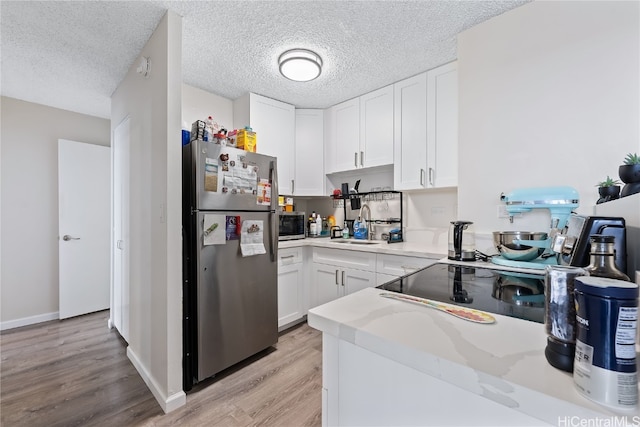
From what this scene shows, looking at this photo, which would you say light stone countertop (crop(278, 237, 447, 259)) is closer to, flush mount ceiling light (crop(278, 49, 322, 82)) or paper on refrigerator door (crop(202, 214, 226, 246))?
paper on refrigerator door (crop(202, 214, 226, 246))

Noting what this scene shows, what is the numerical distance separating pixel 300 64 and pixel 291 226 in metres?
1.47

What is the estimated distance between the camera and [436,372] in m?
0.49

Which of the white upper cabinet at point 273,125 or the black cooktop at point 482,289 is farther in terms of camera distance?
the white upper cabinet at point 273,125

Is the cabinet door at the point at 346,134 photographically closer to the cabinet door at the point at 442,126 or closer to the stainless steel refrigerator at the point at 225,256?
the cabinet door at the point at 442,126

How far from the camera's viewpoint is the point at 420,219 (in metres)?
2.67

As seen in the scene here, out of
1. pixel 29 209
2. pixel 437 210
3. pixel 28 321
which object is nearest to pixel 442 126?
pixel 437 210

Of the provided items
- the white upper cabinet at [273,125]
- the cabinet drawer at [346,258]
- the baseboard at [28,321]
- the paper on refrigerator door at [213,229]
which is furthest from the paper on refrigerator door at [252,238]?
the baseboard at [28,321]

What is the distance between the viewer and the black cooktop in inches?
30.1

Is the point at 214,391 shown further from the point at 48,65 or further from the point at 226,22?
the point at 48,65

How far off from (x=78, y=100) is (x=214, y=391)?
3.17 meters

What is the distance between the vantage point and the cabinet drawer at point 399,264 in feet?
6.38

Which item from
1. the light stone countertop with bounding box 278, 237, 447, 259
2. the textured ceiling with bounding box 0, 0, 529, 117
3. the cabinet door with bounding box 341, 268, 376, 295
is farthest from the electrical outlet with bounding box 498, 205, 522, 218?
the textured ceiling with bounding box 0, 0, 529, 117

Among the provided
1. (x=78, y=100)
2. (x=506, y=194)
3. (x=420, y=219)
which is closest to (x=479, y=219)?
(x=506, y=194)

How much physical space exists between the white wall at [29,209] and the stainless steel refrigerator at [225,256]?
2.34 metres
